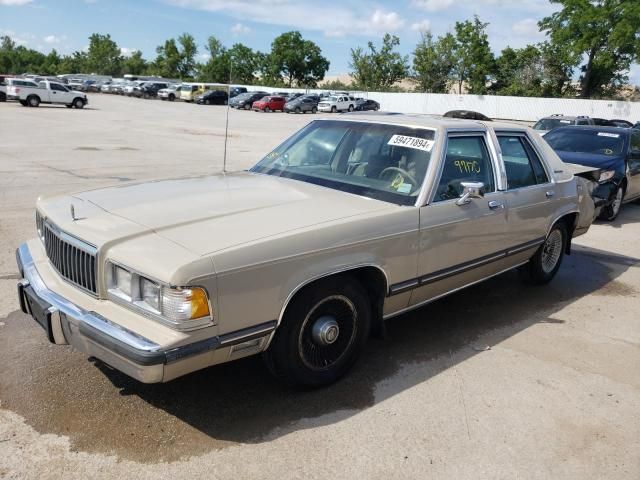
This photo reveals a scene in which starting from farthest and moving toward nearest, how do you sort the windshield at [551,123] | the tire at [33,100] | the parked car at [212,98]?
the parked car at [212,98]
the tire at [33,100]
the windshield at [551,123]

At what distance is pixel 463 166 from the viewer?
4352 mm

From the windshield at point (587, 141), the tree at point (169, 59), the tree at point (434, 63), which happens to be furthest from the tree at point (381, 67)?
the windshield at point (587, 141)

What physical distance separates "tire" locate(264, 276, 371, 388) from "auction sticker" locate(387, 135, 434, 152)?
4.00 feet

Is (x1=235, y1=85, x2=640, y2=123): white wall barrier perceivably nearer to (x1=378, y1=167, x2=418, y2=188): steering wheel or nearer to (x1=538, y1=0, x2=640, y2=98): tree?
(x1=538, y1=0, x2=640, y2=98): tree

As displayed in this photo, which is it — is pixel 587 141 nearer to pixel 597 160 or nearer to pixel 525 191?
pixel 597 160

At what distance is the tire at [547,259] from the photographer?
5.63 metres

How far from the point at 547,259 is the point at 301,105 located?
139ft

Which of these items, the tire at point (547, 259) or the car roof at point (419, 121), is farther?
the tire at point (547, 259)

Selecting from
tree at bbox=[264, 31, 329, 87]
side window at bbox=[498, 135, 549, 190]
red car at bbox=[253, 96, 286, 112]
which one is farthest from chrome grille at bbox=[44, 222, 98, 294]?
tree at bbox=[264, 31, 329, 87]

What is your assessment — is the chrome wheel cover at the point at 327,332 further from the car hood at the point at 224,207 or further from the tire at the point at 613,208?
the tire at the point at 613,208

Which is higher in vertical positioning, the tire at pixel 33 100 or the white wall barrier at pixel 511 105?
the white wall barrier at pixel 511 105

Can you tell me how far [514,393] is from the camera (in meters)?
3.70

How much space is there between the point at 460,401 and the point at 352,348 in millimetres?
754

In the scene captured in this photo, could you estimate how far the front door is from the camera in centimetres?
393
